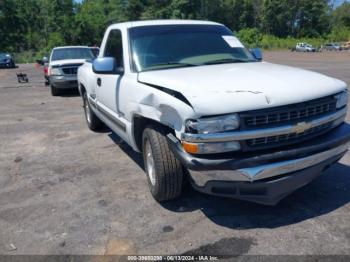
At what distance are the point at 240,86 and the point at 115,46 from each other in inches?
97.1

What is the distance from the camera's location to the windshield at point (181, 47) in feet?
14.6

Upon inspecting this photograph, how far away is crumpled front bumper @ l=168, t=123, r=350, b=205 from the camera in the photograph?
3.22 m

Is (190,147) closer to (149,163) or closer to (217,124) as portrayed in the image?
(217,124)

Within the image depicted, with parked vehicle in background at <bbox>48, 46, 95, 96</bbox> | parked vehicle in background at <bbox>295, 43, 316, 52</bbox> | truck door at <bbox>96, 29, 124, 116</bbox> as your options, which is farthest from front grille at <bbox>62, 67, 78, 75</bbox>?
parked vehicle in background at <bbox>295, 43, 316, 52</bbox>

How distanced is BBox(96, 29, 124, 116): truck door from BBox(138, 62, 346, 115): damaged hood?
32.2 inches

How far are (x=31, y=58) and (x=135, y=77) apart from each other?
5220cm

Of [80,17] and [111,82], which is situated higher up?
[80,17]

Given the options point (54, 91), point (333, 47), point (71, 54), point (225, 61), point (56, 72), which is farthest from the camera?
point (333, 47)

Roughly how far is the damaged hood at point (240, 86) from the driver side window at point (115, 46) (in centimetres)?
93

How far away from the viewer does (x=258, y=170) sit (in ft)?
10.5

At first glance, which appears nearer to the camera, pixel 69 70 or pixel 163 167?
pixel 163 167

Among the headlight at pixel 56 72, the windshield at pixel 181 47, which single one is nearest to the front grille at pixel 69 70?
the headlight at pixel 56 72

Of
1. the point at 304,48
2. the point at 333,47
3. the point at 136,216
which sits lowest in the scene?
the point at 333,47

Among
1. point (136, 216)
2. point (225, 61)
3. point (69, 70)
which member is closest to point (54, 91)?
point (69, 70)
